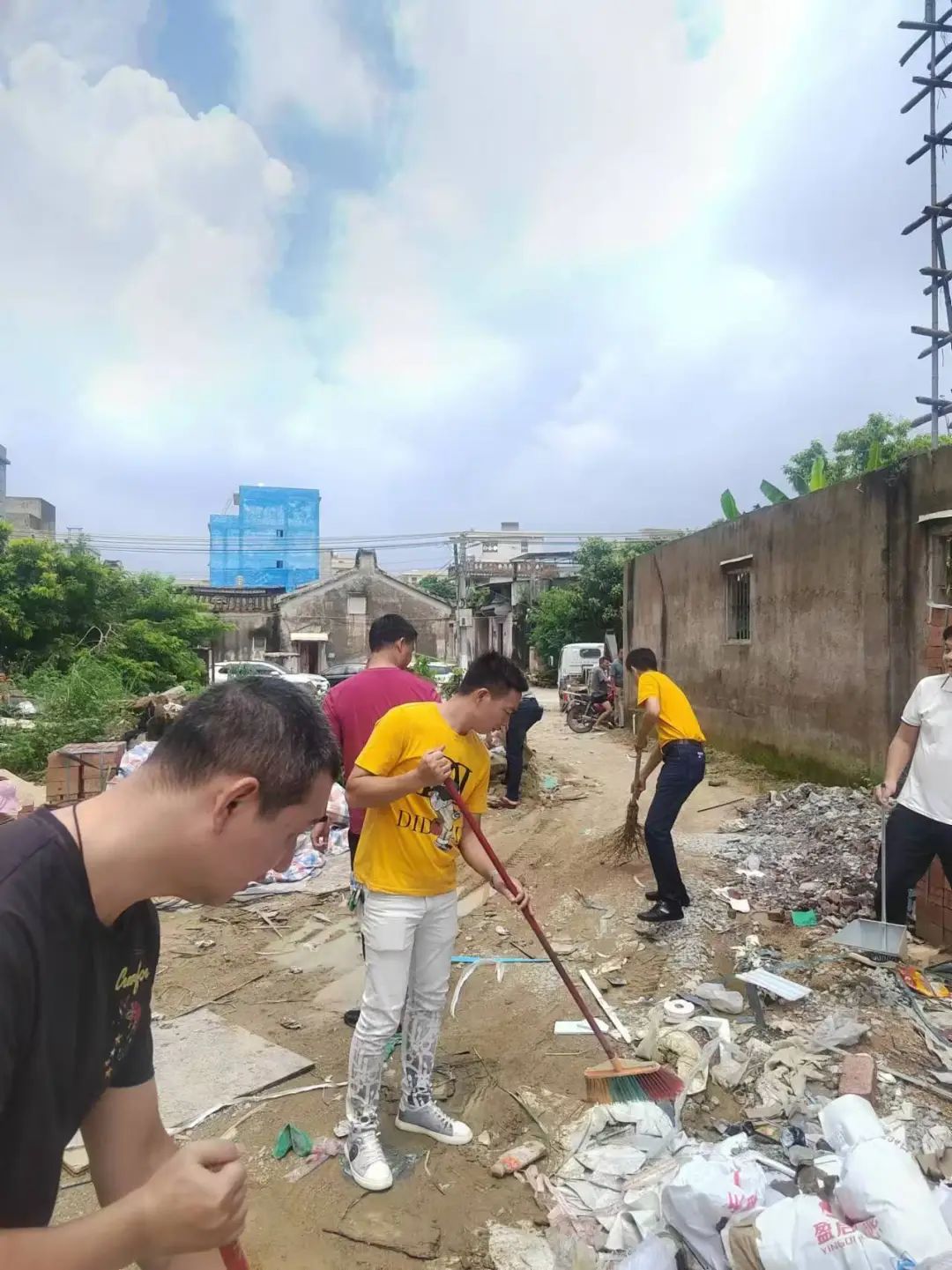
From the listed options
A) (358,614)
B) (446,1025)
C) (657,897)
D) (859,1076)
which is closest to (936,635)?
(657,897)

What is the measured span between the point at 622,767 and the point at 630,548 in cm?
1313

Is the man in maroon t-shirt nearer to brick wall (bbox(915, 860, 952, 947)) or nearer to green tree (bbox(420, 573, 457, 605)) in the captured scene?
brick wall (bbox(915, 860, 952, 947))

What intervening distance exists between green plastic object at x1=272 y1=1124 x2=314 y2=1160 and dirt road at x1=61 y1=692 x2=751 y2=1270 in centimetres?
5

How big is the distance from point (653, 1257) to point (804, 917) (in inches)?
124

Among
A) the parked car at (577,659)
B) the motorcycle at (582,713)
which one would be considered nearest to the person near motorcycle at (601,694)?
the motorcycle at (582,713)

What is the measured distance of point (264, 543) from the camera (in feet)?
123

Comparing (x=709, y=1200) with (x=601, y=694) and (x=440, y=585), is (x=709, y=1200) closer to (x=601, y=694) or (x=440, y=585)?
(x=601, y=694)

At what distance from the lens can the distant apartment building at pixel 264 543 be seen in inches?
1462

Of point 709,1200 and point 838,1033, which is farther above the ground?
point 709,1200

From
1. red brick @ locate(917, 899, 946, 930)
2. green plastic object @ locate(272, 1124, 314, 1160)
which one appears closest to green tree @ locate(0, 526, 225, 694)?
green plastic object @ locate(272, 1124, 314, 1160)

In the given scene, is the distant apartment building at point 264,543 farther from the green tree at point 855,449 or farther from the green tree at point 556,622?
the green tree at point 855,449

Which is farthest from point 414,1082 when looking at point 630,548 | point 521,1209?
point 630,548

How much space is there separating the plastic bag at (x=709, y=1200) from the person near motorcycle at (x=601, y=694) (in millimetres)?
12894

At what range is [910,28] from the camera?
9.74 meters
